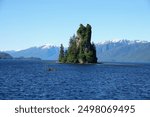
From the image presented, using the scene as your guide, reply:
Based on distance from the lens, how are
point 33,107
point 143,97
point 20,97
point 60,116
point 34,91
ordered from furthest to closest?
point 34,91, point 143,97, point 20,97, point 33,107, point 60,116

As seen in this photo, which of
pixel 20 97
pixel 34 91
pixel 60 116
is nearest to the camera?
pixel 60 116

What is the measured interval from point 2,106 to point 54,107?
5.67 meters

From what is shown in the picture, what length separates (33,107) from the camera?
122 ft

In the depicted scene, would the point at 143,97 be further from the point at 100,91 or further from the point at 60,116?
the point at 60,116

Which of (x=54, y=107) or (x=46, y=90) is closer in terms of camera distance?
(x=54, y=107)

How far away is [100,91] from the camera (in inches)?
2852

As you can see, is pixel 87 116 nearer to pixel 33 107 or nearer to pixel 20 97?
pixel 33 107

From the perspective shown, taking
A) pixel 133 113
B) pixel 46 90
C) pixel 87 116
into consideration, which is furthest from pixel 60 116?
pixel 46 90

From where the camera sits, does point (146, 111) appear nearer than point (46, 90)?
Yes

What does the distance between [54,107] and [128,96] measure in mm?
30569

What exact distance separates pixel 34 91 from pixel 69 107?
33267mm

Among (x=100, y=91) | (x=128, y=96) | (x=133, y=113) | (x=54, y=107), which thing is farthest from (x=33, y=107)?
(x=100, y=91)

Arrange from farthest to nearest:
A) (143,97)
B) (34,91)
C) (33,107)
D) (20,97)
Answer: (34,91), (143,97), (20,97), (33,107)

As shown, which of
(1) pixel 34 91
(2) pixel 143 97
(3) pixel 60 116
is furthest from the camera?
(1) pixel 34 91
